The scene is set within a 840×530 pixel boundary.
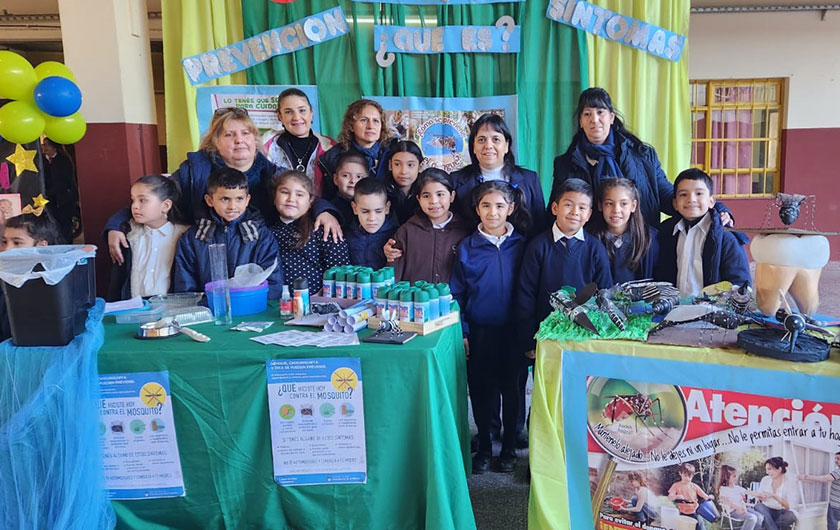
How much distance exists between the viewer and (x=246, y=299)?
2.13 metres

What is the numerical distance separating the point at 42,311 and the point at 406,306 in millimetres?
1029

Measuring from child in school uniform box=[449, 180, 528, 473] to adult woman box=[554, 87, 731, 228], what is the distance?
44 centimetres

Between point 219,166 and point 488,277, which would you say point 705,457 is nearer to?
point 488,277

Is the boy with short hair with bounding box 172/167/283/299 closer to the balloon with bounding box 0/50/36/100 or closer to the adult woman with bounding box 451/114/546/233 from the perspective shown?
the adult woman with bounding box 451/114/546/233

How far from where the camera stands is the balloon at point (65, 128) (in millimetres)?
3254

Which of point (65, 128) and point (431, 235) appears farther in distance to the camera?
point (65, 128)

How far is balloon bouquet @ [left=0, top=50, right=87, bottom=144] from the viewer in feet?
10.1

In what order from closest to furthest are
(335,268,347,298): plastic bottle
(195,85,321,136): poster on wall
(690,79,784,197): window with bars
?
(335,268,347,298): plastic bottle, (195,85,321,136): poster on wall, (690,79,784,197): window with bars

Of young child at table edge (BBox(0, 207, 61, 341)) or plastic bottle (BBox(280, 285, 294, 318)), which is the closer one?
plastic bottle (BBox(280, 285, 294, 318))

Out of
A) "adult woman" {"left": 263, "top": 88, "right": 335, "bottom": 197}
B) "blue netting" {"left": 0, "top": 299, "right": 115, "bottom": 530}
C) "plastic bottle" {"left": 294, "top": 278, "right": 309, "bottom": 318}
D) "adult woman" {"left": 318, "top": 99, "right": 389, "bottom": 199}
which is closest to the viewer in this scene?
"blue netting" {"left": 0, "top": 299, "right": 115, "bottom": 530}

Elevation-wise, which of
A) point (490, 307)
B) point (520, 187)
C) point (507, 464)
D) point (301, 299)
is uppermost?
point (520, 187)

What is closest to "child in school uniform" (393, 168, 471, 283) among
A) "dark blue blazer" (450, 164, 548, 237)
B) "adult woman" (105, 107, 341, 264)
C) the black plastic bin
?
"dark blue blazer" (450, 164, 548, 237)

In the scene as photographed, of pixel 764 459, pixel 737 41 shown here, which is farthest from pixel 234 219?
pixel 737 41

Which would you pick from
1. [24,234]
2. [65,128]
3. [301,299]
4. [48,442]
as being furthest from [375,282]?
[65,128]
